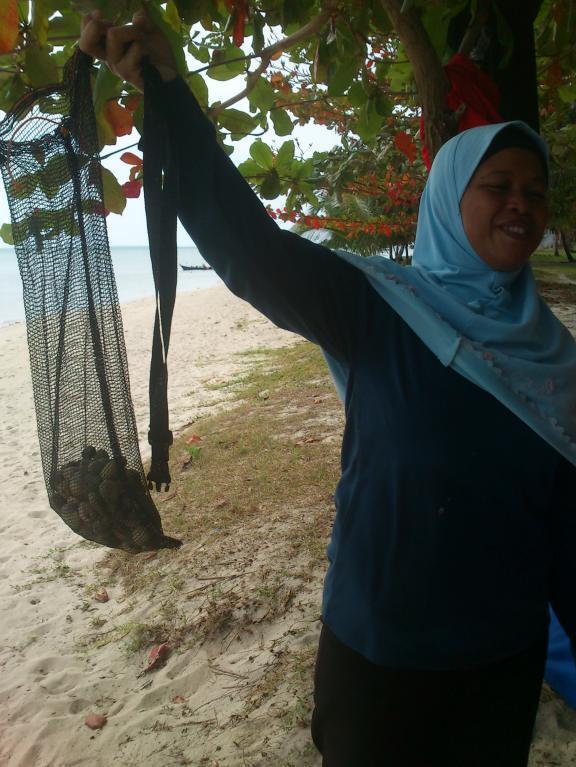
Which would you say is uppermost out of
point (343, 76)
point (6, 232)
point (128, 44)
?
point (343, 76)

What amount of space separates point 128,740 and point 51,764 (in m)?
0.33

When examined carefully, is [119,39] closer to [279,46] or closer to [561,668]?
[279,46]

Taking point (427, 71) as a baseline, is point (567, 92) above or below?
above

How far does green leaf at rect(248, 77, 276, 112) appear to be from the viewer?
7.15 ft

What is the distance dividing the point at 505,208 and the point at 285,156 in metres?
1.02

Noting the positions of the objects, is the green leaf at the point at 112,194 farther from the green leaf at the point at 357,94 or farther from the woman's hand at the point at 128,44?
the green leaf at the point at 357,94

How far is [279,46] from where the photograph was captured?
1.85 m

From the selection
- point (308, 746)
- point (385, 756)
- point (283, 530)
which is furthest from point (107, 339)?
point (283, 530)

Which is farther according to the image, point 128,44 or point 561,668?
point 561,668

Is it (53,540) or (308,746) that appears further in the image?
(53,540)

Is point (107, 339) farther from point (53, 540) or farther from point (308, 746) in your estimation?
point (53, 540)

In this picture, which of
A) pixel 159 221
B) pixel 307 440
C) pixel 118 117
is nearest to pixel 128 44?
pixel 159 221

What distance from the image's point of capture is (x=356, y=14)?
217 cm

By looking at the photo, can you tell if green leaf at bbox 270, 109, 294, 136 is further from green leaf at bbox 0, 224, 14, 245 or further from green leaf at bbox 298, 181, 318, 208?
green leaf at bbox 0, 224, 14, 245
